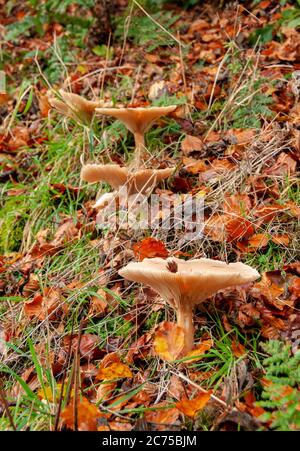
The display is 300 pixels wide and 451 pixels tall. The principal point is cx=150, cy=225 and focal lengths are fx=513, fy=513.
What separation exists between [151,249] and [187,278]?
2.78 feet

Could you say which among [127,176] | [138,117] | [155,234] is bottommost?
[155,234]

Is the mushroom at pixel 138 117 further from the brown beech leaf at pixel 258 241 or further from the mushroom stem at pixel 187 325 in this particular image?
the mushroom stem at pixel 187 325

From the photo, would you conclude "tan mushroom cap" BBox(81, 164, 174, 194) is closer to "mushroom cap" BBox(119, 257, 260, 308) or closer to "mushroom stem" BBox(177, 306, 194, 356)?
"mushroom cap" BBox(119, 257, 260, 308)

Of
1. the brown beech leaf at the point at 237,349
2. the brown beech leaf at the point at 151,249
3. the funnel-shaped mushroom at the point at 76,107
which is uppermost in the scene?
the funnel-shaped mushroom at the point at 76,107

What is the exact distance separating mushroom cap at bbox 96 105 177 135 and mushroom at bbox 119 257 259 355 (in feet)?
4.92

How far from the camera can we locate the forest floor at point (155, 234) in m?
2.16

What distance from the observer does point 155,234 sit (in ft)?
10.4

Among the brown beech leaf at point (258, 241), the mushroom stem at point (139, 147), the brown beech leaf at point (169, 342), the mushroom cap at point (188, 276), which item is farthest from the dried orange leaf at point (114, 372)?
the mushroom stem at point (139, 147)

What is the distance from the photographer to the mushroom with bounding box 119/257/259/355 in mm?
2094

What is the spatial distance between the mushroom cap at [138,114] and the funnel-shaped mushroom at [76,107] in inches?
19.3

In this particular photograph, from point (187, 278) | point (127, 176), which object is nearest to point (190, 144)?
point (127, 176)

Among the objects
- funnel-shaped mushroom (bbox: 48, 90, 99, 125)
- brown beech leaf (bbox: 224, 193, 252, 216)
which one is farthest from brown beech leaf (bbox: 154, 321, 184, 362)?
funnel-shaped mushroom (bbox: 48, 90, 99, 125)

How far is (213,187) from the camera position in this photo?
348 centimetres

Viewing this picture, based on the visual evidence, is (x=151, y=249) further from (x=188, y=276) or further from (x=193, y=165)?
(x=193, y=165)
